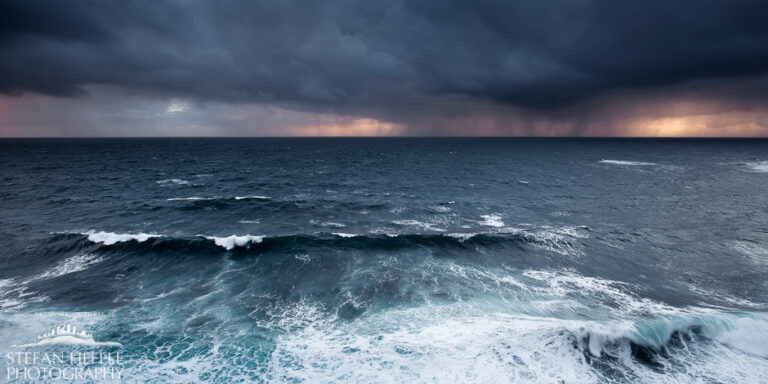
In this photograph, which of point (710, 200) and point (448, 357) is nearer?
point (448, 357)

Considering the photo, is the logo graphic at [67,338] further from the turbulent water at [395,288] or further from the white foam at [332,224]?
the white foam at [332,224]

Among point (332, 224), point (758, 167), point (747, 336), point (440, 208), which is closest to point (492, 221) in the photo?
point (440, 208)

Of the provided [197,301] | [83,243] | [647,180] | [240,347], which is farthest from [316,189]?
[647,180]

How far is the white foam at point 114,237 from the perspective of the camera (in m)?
30.6

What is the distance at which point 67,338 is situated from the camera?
57.3 feet

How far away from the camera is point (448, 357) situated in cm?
1673

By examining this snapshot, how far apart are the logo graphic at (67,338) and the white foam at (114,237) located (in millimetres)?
13755

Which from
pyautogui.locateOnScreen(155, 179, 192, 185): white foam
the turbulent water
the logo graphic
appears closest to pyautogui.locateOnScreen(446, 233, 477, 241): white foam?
the turbulent water

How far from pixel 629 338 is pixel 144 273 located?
33.1m

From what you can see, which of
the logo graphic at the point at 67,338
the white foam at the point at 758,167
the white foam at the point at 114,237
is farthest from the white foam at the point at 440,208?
the white foam at the point at 758,167

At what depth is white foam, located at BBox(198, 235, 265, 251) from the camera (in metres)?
30.2

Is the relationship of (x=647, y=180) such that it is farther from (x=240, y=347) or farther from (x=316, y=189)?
(x=240, y=347)

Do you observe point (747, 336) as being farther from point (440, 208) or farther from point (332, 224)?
point (332, 224)

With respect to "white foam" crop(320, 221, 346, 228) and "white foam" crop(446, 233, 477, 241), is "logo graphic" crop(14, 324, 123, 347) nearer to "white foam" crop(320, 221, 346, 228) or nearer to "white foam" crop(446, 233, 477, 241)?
"white foam" crop(320, 221, 346, 228)
